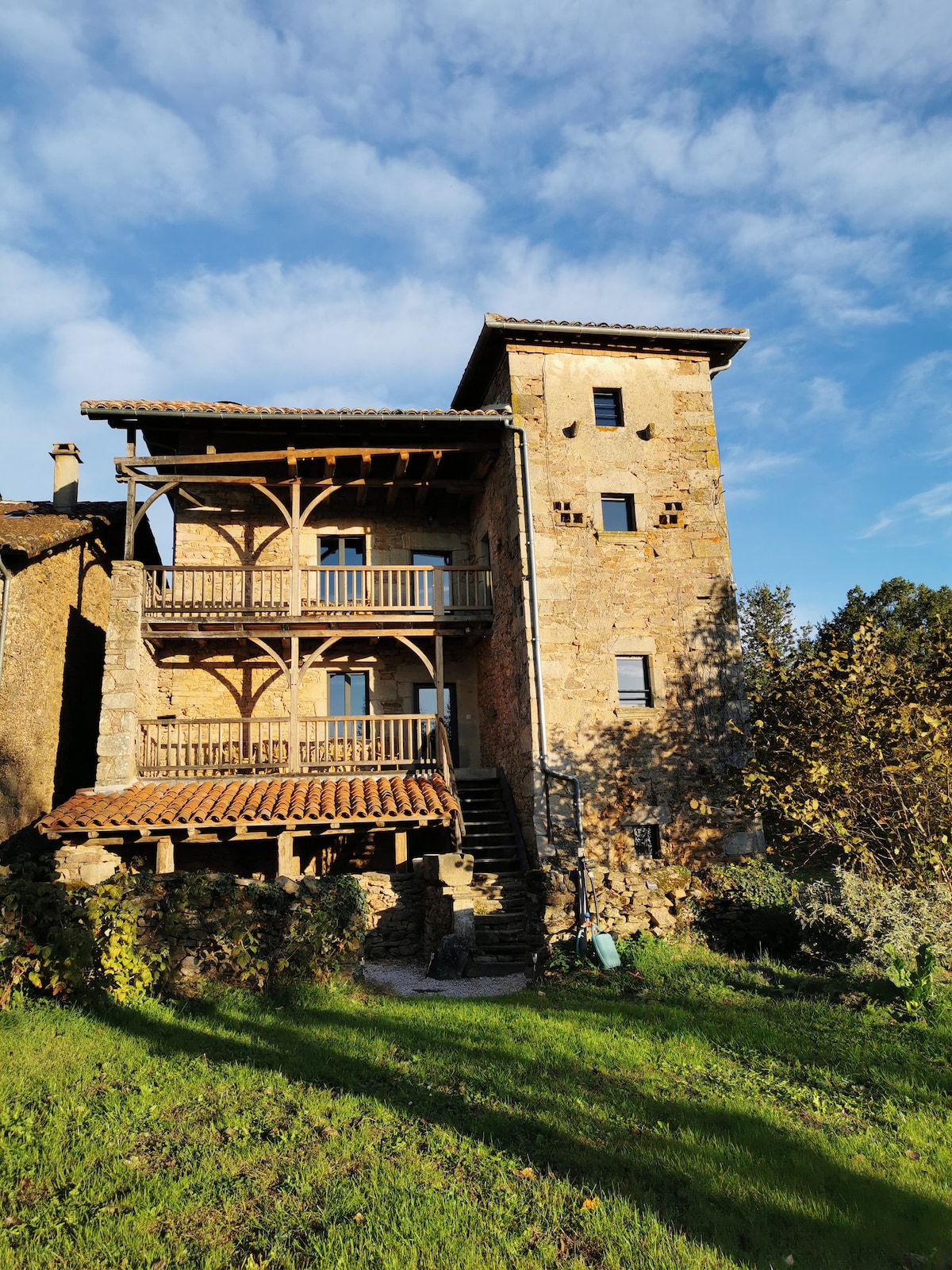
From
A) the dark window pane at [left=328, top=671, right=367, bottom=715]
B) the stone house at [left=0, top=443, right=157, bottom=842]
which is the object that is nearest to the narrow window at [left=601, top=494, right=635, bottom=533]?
the dark window pane at [left=328, top=671, right=367, bottom=715]

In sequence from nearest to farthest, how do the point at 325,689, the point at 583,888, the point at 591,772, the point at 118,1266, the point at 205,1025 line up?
the point at 118,1266, the point at 205,1025, the point at 583,888, the point at 591,772, the point at 325,689

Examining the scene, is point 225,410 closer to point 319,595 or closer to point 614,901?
point 319,595

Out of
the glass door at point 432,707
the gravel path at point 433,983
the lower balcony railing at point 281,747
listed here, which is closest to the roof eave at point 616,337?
the glass door at point 432,707

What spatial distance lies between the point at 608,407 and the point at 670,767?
6480 millimetres

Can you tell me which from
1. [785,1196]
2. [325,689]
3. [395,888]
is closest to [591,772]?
[395,888]

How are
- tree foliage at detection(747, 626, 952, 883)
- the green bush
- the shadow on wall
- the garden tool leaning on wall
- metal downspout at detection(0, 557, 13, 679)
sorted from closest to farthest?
the green bush → the garden tool leaning on wall → tree foliage at detection(747, 626, 952, 883) → metal downspout at detection(0, 557, 13, 679) → the shadow on wall

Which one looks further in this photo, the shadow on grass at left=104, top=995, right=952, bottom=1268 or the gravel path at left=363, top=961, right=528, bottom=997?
the gravel path at left=363, top=961, right=528, bottom=997

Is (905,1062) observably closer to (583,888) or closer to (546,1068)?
(546,1068)

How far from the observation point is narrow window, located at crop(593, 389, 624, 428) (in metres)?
15.1

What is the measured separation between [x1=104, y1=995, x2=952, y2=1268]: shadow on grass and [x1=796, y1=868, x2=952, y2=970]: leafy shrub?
2102 millimetres

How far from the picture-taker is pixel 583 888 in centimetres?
1126

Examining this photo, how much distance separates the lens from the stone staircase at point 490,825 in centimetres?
1319

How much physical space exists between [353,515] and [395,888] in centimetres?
784

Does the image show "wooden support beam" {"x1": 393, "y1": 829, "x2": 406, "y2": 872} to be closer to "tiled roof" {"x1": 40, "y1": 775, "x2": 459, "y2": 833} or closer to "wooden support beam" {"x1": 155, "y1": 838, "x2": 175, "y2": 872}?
"tiled roof" {"x1": 40, "y1": 775, "x2": 459, "y2": 833}
